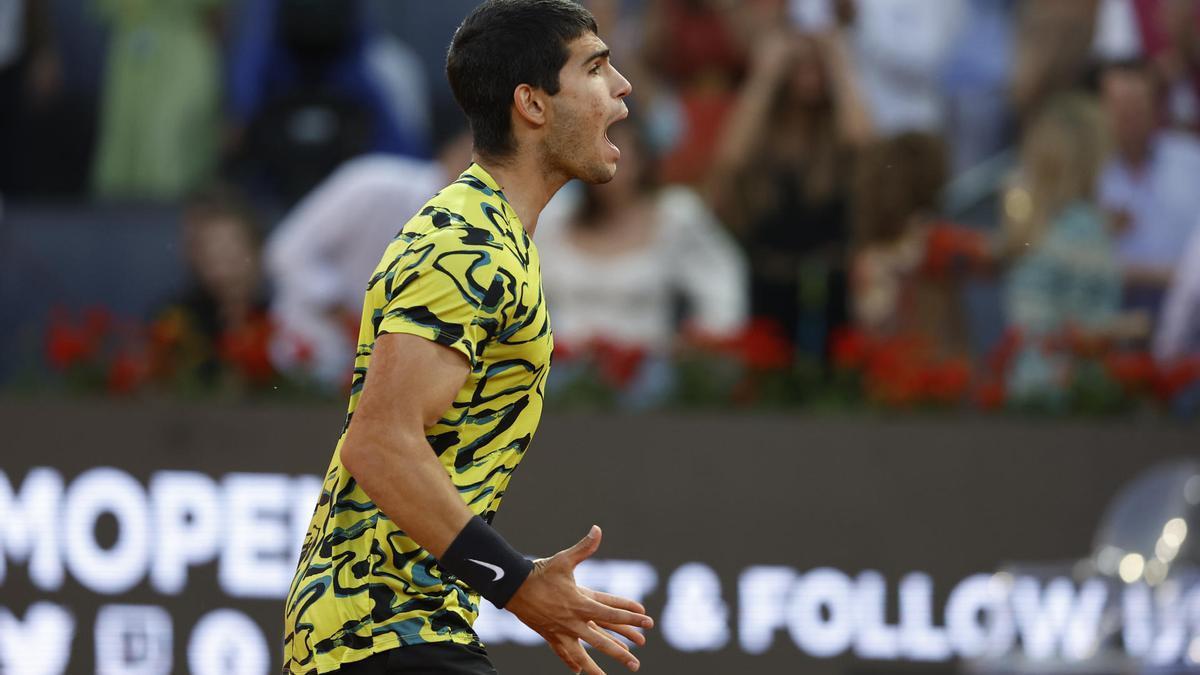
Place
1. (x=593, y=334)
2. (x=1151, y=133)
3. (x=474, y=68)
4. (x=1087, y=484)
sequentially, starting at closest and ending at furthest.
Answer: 1. (x=474, y=68)
2. (x=1087, y=484)
3. (x=593, y=334)
4. (x=1151, y=133)

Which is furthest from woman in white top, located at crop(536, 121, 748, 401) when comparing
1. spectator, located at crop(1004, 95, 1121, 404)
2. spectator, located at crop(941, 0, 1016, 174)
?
spectator, located at crop(941, 0, 1016, 174)

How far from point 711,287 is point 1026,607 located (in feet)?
6.69

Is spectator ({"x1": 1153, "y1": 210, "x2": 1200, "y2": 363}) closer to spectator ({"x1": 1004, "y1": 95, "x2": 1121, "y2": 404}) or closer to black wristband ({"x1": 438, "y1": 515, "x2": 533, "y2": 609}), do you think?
spectator ({"x1": 1004, "y1": 95, "x2": 1121, "y2": 404})

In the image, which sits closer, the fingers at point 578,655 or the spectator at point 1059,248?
the fingers at point 578,655

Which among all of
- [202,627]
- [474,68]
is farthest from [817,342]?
[474,68]

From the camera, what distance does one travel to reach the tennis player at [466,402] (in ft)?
8.64

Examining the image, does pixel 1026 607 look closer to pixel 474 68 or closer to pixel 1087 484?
pixel 1087 484

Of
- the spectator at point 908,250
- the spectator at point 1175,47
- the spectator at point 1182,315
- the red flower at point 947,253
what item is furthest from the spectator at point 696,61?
the spectator at point 1182,315

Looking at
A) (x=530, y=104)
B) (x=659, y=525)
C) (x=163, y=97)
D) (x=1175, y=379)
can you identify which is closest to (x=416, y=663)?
(x=530, y=104)

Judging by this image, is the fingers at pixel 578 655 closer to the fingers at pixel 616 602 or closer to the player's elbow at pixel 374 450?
the fingers at pixel 616 602

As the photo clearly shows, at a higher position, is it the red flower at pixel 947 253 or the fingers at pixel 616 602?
the red flower at pixel 947 253

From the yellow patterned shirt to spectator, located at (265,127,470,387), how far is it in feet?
14.9

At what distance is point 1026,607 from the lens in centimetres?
631

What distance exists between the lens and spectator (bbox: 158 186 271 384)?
739 cm
